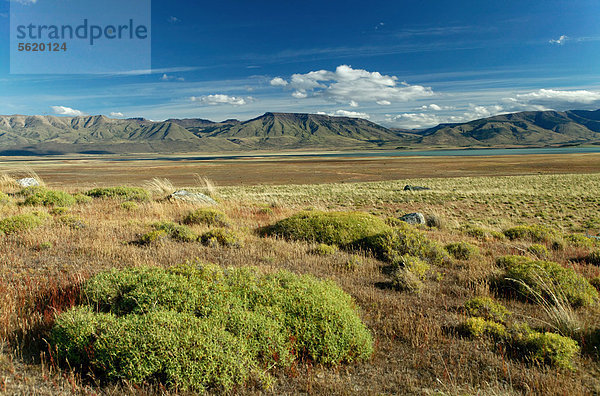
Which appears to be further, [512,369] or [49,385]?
[512,369]

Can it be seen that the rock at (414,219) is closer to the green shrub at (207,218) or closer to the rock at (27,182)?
the green shrub at (207,218)

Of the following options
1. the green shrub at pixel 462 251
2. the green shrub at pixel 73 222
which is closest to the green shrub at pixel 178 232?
the green shrub at pixel 73 222

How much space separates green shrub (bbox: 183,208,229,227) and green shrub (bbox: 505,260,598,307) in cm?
783

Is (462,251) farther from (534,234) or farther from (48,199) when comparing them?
(48,199)

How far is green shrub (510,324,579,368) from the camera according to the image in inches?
152

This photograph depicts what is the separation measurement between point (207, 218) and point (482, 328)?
850 centimetres

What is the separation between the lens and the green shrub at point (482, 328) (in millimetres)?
4449

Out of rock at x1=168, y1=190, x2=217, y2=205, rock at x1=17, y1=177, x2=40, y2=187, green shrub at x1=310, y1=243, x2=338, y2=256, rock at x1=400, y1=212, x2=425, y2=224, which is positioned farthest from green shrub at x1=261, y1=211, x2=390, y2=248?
rock at x1=17, y1=177, x2=40, y2=187

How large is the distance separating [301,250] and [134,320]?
4.90m

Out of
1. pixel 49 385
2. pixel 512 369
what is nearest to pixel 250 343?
pixel 49 385

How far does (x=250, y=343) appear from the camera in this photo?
3.69 metres

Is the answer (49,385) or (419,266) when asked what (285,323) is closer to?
(49,385)

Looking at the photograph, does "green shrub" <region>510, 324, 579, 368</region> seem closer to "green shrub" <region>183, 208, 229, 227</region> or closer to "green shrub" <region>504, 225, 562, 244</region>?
"green shrub" <region>183, 208, 229, 227</region>

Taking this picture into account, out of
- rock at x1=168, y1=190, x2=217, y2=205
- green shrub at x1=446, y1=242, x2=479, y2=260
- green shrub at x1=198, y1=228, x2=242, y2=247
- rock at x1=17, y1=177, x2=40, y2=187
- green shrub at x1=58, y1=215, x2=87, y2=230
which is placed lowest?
green shrub at x1=446, y1=242, x2=479, y2=260
